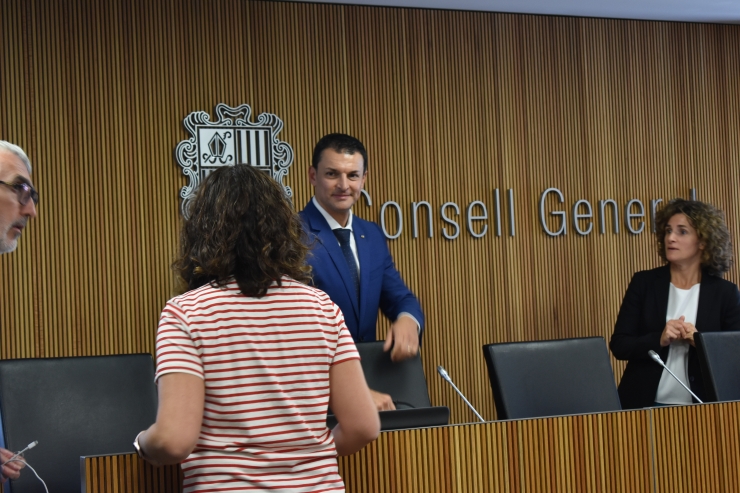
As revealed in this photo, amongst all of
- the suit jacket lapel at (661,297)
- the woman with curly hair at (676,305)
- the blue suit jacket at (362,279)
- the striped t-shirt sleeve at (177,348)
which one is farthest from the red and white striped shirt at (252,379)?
the suit jacket lapel at (661,297)

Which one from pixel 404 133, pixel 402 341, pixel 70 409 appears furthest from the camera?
pixel 404 133

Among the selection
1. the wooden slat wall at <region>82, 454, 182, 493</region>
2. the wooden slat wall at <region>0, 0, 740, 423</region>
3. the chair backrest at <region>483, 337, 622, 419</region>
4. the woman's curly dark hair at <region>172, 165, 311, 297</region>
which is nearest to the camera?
the woman's curly dark hair at <region>172, 165, 311, 297</region>

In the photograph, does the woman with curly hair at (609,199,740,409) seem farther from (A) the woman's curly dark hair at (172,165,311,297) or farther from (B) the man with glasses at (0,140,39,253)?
(B) the man with glasses at (0,140,39,253)

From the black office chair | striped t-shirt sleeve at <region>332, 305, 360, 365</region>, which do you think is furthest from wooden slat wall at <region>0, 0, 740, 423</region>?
striped t-shirt sleeve at <region>332, 305, 360, 365</region>

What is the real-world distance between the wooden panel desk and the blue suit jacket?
102 cm

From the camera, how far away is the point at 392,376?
320 centimetres

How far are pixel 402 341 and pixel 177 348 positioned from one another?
1.48m

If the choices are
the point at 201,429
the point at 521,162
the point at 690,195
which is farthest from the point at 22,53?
the point at 690,195

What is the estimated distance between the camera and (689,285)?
422cm

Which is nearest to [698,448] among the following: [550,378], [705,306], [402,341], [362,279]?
[550,378]

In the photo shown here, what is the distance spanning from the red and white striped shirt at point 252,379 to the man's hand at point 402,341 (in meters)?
1.28

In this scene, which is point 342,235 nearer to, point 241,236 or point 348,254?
point 348,254

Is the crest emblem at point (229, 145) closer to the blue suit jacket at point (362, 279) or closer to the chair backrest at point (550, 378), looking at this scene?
the blue suit jacket at point (362, 279)

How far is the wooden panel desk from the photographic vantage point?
85.4 inches
